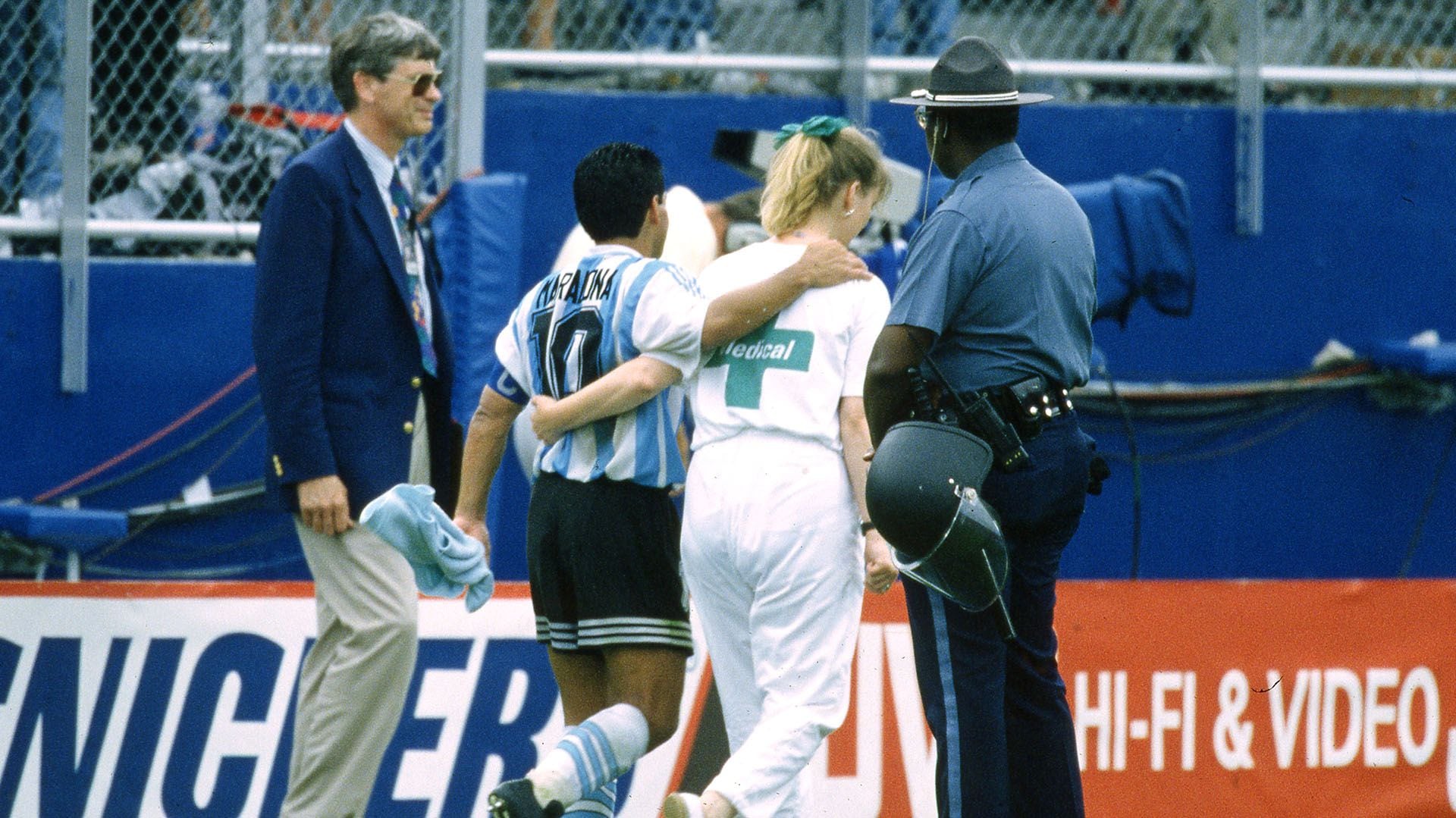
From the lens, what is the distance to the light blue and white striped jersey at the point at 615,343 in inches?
164

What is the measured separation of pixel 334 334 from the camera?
4715 millimetres

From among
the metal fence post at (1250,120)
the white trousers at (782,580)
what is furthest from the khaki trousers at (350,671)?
the metal fence post at (1250,120)

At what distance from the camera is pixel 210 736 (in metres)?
5.18

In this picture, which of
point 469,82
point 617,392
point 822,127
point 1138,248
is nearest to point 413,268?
point 617,392

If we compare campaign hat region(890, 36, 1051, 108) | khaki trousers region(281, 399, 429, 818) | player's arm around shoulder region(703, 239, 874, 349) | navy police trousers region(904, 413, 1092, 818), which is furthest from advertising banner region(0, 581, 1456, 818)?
campaign hat region(890, 36, 1051, 108)

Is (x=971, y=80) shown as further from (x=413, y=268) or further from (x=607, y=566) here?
(x=413, y=268)

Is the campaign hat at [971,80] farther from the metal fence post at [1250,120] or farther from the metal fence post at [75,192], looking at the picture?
the metal fence post at [1250,120]

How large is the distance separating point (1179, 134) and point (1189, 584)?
3374mm

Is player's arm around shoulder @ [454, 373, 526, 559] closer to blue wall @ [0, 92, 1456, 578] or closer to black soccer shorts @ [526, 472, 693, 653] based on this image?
black soccer shorts @ [526, 472, 693, 653]

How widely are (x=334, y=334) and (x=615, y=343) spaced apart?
899mm

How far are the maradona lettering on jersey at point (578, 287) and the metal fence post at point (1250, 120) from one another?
4.90 meters

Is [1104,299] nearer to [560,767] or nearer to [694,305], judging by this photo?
[694,305]

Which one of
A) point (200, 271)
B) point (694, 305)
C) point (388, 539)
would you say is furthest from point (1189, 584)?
point (200, 271)

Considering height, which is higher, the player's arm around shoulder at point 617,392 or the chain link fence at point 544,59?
the chain link fence at point 544,59
